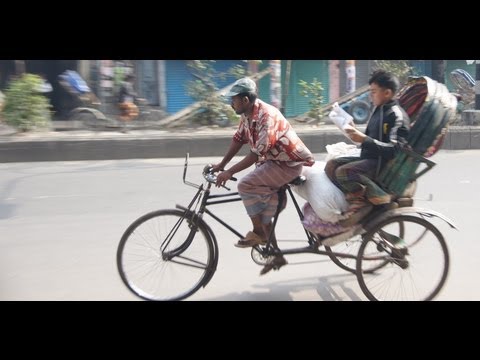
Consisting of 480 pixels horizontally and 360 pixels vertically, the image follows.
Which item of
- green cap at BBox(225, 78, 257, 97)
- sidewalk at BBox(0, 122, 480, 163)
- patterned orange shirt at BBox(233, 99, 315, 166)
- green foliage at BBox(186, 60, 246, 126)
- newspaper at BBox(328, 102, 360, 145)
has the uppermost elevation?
green cap at BBox(225, 78, 257, 97)

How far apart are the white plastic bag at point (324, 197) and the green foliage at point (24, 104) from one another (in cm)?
808

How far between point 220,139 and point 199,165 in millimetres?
1039

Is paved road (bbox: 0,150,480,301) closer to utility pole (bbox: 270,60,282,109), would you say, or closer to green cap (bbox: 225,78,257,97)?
green cap (bbox: 225,78,257,97)

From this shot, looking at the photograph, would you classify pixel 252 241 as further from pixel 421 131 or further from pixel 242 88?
pixel 421 131

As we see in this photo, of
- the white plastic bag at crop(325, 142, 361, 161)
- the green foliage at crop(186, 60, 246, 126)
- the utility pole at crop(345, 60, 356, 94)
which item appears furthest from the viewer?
the utility pole at crop(345, 60, 356, 94)

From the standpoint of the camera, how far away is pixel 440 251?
11.2 ft

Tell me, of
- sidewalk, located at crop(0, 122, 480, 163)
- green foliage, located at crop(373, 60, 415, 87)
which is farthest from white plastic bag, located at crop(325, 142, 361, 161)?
green foliage, located at crop(373, 60, 415, 87)

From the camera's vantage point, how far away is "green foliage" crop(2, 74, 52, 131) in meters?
Answer: 9.92

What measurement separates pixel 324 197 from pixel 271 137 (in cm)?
55

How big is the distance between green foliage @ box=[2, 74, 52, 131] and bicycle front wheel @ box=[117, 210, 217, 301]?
24.6 ft

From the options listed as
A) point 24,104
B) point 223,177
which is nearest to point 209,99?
point 24,104

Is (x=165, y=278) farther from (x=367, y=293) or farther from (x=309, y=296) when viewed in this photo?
(x=367, y=293)

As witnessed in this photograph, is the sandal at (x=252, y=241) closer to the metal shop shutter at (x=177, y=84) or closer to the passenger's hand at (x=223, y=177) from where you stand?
the passenger's hand at (x=223, y=177)

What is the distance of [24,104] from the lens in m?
9.95
